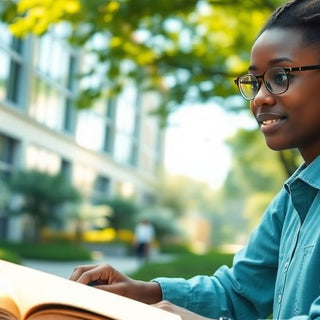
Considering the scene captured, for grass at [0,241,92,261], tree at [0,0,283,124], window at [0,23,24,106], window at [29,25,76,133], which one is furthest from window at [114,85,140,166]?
tree at [0,0,283,124]

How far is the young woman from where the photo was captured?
1456 millimetres

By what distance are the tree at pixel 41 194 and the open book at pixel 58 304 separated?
71.0 ft

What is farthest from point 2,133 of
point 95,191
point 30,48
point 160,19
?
point 160,19

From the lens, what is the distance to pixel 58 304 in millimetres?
1203

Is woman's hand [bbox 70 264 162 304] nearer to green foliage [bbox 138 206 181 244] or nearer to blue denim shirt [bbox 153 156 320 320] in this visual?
blue denim shirt [bbox 153 156 320 320]

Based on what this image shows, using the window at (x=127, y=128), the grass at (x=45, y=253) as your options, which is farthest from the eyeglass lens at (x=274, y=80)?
the window at (x=127, y=128)

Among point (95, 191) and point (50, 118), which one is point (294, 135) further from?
point (95, 191)

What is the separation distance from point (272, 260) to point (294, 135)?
368 millimetres

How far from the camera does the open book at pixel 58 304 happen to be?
1.19 metres

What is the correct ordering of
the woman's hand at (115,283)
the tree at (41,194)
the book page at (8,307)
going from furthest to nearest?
1. the tree at (41,194)
2. the woman's hand at (115,283)
3. the book page at (8,307)

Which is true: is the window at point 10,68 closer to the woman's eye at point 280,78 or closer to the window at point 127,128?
the window at point 127,128

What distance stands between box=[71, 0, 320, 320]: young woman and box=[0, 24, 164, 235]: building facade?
46.4 feet

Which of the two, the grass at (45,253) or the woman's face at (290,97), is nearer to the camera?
the woman's face at (290,97)

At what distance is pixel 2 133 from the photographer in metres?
23.5
